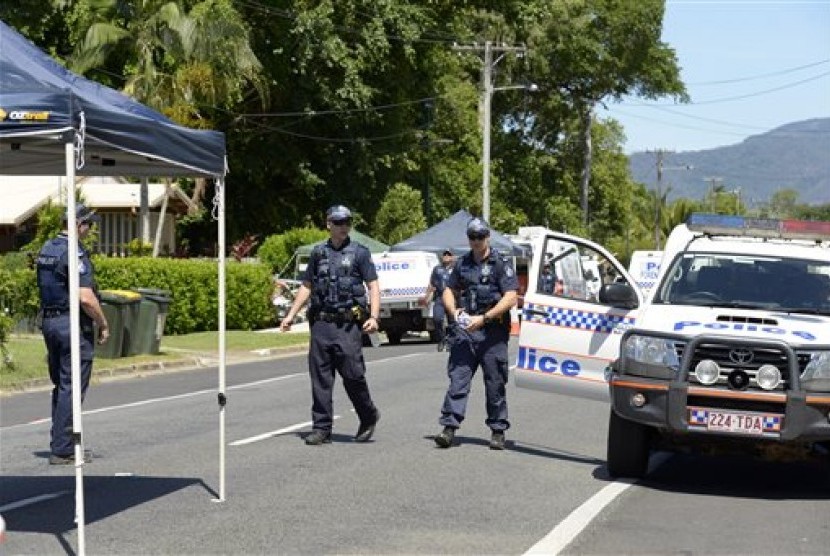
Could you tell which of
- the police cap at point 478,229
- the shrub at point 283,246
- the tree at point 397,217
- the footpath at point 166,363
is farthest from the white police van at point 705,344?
the tree at point 397,217

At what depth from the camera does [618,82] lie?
7062cm

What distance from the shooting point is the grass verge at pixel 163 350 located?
68.8 ft

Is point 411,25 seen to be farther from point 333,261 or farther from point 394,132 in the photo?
point 333,261

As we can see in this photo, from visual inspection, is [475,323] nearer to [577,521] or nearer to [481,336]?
[481,336]

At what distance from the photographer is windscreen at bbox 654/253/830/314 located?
11.7m

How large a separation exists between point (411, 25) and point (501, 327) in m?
33.7

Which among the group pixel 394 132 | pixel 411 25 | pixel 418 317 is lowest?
pixel 418 317

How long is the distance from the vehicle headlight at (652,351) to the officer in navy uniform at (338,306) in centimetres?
244

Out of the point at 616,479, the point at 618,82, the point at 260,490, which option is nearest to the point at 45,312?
the point at 260,490

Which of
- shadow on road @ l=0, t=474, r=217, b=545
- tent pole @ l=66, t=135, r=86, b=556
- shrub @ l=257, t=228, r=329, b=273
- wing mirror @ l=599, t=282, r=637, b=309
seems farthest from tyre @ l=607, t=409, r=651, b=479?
shrub @ l=257, t=228, r=329, b=273

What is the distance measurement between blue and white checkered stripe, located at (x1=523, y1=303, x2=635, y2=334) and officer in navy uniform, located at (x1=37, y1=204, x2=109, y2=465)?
359 cm

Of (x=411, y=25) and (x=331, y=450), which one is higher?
(x=411, y=25)

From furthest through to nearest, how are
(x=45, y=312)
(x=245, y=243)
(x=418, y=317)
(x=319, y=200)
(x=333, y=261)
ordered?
1. (x=319, y=200)
2. (x=245, y=243)
3. (x=418, y=317)
4. (x=333, y=261)
5. (x=45, y=312)

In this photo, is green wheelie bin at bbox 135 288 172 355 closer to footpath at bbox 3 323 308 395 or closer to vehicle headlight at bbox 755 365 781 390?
footpath at bbox 3 323 308 395
